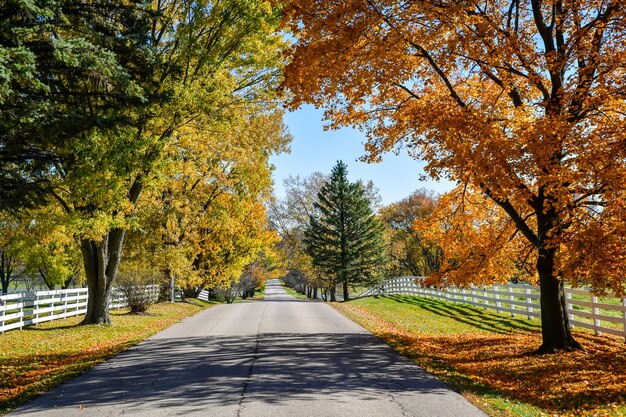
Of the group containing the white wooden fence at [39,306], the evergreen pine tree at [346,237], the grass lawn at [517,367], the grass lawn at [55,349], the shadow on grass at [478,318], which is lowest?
the shadow on grass at [478,318]

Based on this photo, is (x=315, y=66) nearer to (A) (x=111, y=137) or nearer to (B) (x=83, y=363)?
(A) (x=111, y=137)

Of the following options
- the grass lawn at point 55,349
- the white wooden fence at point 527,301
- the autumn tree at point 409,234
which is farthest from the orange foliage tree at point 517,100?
the autumn tree at point 409,234

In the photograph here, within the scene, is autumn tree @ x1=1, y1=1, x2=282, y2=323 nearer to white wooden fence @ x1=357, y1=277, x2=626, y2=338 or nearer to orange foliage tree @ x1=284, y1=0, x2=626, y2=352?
orange foliage tree @ x1=284, y1=0, x2=626, y2=352

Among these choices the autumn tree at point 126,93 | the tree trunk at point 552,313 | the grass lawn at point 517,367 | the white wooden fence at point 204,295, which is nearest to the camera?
the grass lawn at point 517,367

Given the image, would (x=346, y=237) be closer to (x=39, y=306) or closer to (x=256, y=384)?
(x=39, y=306)

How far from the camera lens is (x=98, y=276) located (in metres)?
16.8

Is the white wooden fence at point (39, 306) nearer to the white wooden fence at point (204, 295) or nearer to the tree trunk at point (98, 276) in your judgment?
the tree trunk at point (98, 276)

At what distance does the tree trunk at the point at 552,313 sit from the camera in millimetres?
10242

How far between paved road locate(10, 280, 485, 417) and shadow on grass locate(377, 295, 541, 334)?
243 inches

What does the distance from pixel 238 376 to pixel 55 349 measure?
6625mm

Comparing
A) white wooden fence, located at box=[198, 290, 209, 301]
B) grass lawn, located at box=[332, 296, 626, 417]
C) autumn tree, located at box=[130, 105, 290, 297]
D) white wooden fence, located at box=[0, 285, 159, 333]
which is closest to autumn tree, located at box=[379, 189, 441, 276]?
white wooden fence, located at box=[198, 290, 209, 301]

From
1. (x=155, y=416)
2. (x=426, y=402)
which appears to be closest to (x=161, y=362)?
(x=155, y=416)

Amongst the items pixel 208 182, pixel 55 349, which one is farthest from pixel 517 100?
pixel 208 182

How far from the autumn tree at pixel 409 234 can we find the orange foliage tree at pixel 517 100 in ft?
141
